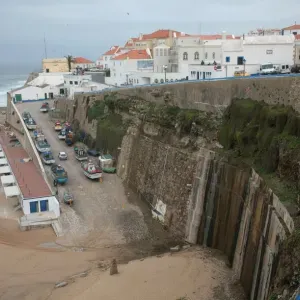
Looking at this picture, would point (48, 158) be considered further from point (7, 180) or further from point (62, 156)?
point (7, 180)

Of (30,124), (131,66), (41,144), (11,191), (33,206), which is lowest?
(33,206)

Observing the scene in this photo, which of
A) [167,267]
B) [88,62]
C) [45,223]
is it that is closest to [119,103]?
[45,223]

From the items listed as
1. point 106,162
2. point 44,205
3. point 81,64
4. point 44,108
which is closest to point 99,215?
point 44,205

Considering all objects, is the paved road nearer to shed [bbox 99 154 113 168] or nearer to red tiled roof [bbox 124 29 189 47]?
shed [bbox 99 154 113 168]

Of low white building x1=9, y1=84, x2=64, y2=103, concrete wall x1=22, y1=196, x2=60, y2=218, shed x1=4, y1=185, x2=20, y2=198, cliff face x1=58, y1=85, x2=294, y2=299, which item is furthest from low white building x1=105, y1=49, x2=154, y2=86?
concrete wall x1=22, y1=196, x2=60, y2=218

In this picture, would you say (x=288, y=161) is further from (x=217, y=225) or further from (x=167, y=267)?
(x=167, y=267)

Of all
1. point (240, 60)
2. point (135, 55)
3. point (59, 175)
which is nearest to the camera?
point (59, 175)
